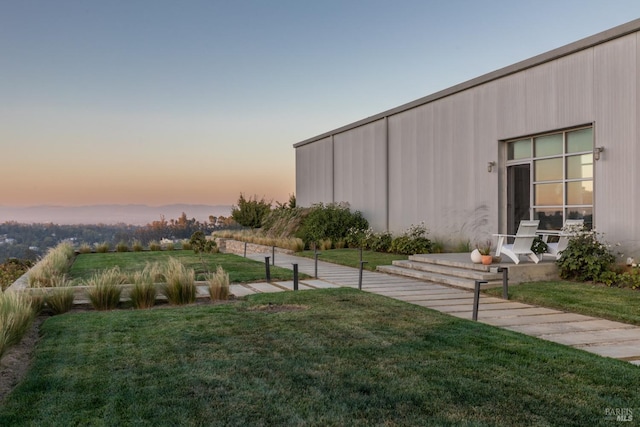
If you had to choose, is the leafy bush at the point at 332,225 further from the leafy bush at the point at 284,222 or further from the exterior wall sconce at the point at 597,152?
the exterior wall sconce at the point at 597,152

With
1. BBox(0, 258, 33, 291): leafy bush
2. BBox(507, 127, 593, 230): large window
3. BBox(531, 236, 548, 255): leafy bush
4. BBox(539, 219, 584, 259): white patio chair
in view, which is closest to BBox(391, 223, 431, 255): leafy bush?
BBox(507, 127, 593, 230): large window

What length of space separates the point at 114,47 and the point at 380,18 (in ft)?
29.4

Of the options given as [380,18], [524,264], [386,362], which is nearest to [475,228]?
[524,264]

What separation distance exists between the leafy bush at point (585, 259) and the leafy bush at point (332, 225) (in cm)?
993

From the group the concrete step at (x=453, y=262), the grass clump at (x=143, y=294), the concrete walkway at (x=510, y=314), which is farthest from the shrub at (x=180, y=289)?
the concrete step at (x=453, y=262)

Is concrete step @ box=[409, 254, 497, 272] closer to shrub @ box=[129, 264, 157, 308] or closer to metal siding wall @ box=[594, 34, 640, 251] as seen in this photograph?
metal siding wall @ box=[594, 34, 640, 251]

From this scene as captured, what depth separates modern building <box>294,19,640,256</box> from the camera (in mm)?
8953

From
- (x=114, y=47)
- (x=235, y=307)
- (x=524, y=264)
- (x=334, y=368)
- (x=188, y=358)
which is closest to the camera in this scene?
(x=334, y=368)

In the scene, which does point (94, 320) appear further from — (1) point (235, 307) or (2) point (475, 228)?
(2) point (475, 228)

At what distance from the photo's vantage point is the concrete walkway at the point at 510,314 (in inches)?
182

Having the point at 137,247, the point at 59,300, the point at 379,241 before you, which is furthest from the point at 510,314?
the point at 137,247

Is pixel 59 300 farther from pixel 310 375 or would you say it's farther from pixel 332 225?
pixel 332 225

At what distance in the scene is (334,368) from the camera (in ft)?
11.8

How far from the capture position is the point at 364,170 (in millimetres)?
18781
